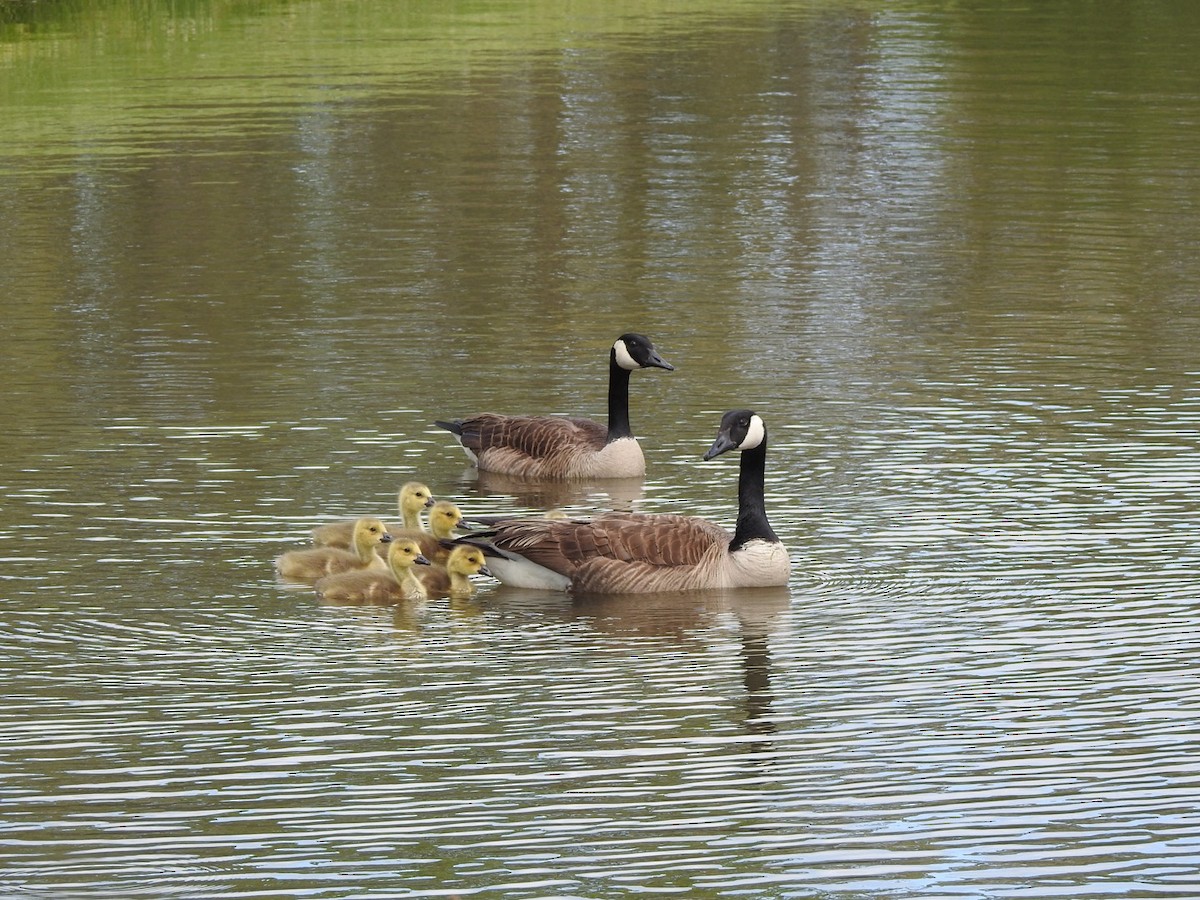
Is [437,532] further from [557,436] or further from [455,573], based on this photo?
[557,436]

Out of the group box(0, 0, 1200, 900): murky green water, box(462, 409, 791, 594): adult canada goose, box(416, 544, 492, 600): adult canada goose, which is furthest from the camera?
box(416, 544, 492, 600): adult canada goose

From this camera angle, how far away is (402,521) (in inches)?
576

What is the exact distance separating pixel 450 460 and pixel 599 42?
28.6m

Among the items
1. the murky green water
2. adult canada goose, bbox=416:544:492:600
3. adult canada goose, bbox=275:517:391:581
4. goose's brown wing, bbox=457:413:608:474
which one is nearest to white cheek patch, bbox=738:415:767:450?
the murky green water

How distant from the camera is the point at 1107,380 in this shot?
1897 cm

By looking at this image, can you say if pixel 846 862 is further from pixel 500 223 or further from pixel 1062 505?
pixel 500 223

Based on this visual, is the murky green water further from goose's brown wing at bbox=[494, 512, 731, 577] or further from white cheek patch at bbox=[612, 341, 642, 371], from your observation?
white cheek patch at bbox=[612, 341, 642, 371]

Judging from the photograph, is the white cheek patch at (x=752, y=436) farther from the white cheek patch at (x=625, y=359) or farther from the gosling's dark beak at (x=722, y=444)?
the white cheek patch at (x=625, y=359)

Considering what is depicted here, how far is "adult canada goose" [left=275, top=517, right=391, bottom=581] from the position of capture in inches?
532

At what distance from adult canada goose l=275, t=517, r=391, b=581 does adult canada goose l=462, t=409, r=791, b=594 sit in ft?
1.93

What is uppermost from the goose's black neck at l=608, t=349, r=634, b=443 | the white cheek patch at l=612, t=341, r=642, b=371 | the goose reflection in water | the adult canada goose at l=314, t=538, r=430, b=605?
the white cheek patch at l=612, t=341, r=642, b=371

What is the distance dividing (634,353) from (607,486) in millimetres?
1087

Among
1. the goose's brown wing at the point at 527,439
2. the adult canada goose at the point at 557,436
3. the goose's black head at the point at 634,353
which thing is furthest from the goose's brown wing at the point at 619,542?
the goose's black head at the point at 634,353

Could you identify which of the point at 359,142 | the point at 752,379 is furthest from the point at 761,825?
the point at 359,142
